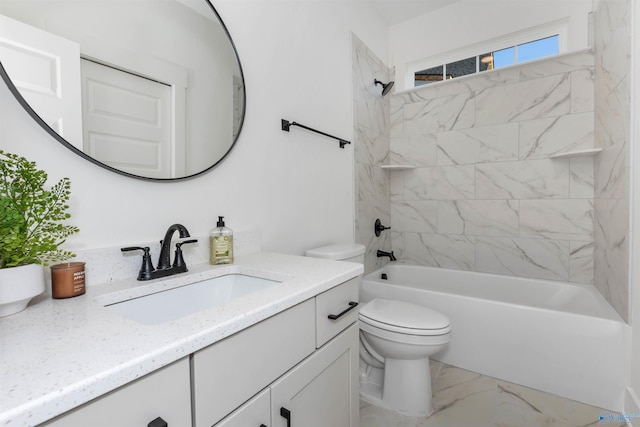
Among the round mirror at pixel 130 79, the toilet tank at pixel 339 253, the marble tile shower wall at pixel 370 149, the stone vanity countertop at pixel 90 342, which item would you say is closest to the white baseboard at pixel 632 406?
the toilet tank at pixel 339 253

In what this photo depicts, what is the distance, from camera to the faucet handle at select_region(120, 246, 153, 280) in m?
0.93

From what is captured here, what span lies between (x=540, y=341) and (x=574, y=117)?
63.0 inches

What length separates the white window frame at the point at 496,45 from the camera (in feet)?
7.43

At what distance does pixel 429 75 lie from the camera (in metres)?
2.84

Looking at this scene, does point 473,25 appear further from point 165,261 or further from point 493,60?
point 165,261

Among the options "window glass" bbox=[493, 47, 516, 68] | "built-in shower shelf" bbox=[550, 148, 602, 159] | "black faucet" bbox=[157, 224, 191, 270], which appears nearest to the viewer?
"black faucet" bbox=[157, 224, 191, 270]

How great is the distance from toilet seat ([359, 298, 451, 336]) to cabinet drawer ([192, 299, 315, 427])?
775 mm

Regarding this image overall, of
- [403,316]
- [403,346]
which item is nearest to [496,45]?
[403,316]

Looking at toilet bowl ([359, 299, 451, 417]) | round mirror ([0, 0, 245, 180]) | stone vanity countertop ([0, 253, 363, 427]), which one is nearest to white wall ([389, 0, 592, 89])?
round mirror ([0, 0, 245, 180])

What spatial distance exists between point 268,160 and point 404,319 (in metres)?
1.08

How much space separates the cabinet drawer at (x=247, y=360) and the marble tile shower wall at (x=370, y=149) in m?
1.56

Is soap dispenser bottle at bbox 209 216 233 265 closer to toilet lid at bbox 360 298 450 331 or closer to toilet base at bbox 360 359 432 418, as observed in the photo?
toilet lid at bbox 360 298 450 331

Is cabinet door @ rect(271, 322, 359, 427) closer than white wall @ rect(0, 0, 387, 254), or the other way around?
cabinet door @ rect(271, 322, 359, 427)

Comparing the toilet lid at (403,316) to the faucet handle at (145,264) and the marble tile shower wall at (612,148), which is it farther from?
the faucet handle at (145,264)
